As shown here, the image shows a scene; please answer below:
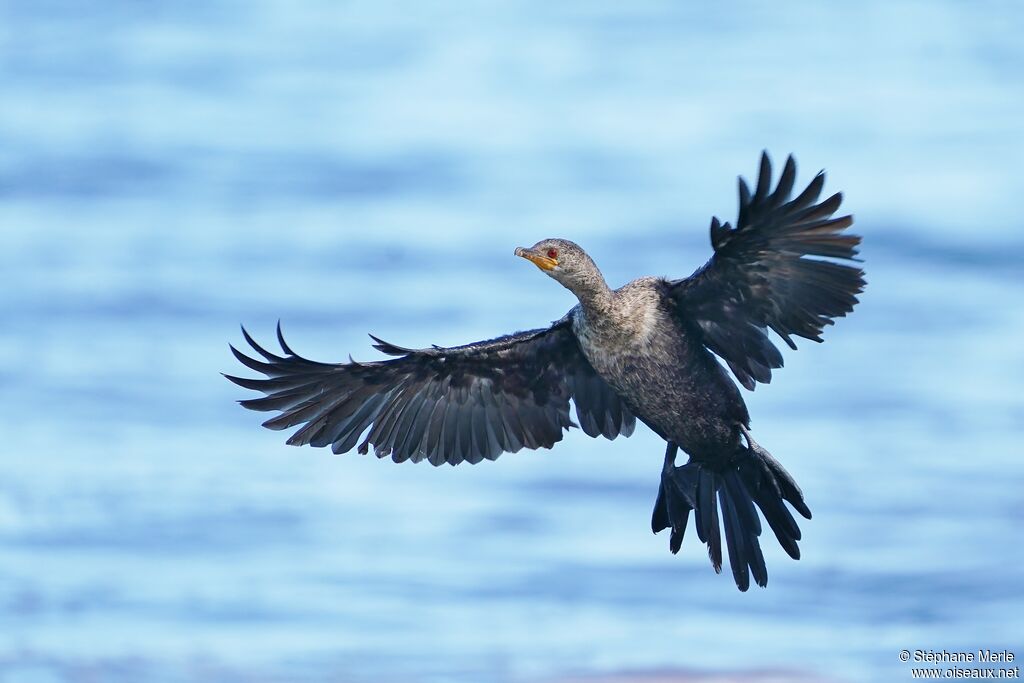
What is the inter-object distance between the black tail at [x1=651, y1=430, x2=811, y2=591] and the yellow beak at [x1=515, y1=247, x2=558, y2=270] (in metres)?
1.67

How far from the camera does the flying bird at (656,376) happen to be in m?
11.8

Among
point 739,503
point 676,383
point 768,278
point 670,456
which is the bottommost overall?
point 739,503

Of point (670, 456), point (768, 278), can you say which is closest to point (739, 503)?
point (670, 456)

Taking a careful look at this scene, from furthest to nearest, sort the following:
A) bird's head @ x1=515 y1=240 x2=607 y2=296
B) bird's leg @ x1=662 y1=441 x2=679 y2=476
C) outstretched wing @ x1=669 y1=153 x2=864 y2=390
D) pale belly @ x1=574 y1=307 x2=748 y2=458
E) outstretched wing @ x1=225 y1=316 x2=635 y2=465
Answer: outstretched wing @ x1=225 y1=316 x2=635 y2=465
bird's leg @ x1=662 y1=441 x2=679 y2=476
bird's head @ x1=515 y1=240 x2=607 y2=296
pale belly @ x1=574 y1=307 x2=748 y2=458
outstretched wing @ x1=669 y1=153 x2=864 y2=390

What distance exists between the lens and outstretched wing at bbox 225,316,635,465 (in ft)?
44.7

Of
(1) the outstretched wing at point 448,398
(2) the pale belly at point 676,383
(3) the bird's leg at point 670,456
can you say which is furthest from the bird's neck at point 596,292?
(3) the bird's leg at point 670,456

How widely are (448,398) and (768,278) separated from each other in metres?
3.19

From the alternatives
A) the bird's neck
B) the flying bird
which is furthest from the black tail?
the bird's neck

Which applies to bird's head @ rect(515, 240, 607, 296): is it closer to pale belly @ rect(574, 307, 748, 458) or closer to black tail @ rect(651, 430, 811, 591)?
pale belly @ rect(574, 307, 748, 458)

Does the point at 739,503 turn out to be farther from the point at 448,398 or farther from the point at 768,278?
the point at 448,398

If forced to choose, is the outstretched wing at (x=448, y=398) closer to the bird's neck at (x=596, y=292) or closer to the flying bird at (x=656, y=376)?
the flying bird at (x=656, y=376)

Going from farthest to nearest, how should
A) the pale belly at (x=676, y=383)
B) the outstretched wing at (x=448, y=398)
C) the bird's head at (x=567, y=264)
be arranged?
the outstretched wing at (x=448, y=398), the bird's head at (x=567, y=264), the pale belly at (x=676, y=383)

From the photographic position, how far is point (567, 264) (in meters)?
12.6

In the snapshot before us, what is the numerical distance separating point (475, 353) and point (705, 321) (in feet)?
6.97
